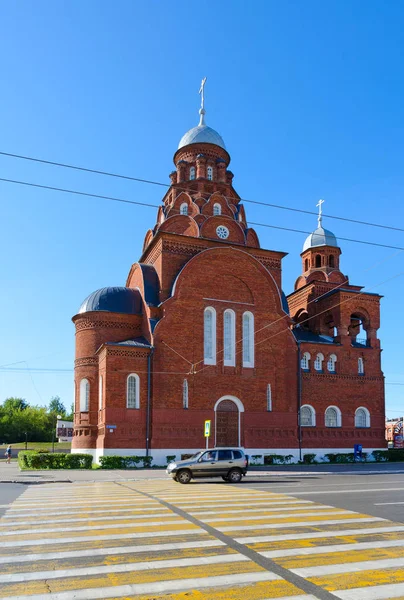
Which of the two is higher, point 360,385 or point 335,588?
point 360,385

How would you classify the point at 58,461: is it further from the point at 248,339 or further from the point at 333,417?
the point at 333,417

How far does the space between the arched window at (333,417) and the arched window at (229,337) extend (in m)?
8.47

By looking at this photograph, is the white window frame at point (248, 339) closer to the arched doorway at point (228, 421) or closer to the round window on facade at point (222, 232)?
the arched doorway at point (228, 421)

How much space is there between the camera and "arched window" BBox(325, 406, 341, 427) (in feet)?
129

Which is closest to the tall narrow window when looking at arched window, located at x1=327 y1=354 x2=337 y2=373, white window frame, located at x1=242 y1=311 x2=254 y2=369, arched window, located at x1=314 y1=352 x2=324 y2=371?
white window frame, located at x1=242 y1=311 x2=254 y2=369

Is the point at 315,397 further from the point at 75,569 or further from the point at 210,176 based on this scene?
the point at 75,569

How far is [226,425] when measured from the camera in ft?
116

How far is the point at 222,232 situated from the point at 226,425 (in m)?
13.0

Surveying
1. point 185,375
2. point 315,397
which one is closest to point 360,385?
point 315,397

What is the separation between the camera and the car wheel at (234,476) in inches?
848

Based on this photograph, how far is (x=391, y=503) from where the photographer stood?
1426cm

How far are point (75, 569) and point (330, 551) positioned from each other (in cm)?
367

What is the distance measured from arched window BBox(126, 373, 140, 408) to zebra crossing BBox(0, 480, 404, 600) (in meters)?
19.6

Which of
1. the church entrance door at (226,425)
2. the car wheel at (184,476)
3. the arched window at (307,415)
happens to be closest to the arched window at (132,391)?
the church entrance door at (226,425)
